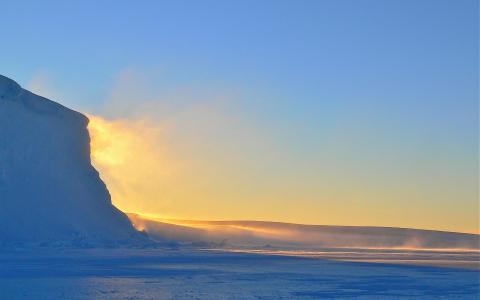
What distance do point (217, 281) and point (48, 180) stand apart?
23402 mm

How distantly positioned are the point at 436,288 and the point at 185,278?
6.56 metres

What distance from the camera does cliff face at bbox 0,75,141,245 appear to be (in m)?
37.5

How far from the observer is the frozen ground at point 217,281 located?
16047mm

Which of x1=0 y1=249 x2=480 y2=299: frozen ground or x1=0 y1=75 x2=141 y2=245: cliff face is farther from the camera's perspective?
x1=0 y1=75 x2=141 y2=245: cliff face

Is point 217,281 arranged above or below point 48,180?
below

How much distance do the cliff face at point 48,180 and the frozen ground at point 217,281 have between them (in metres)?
9.84

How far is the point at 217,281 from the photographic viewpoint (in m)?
19.1

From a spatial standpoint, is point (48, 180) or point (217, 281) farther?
point (48, 180)

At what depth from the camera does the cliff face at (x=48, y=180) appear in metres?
37.5

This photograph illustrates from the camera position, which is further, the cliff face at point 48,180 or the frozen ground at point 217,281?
the cliff face at point 48,180

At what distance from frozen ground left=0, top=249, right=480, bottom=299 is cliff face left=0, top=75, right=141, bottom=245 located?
984cm

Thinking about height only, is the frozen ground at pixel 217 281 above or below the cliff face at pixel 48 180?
below

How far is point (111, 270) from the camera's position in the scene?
74.7 feet

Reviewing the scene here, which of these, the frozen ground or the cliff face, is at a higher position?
the cliff face
